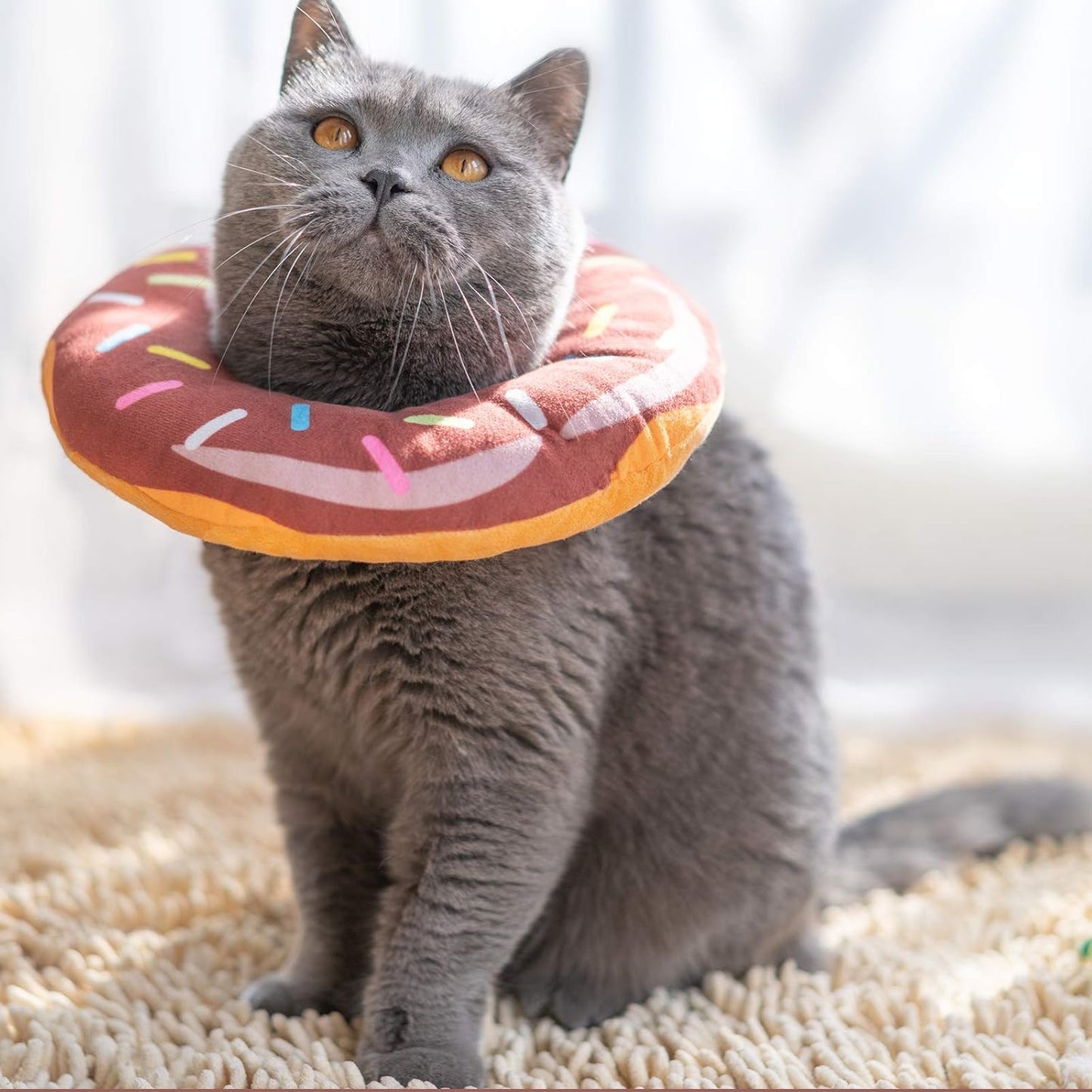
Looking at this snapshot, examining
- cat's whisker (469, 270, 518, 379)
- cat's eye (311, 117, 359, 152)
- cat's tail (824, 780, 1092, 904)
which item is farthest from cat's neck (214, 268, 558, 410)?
cat's tail (824, 780, 1092, 904)

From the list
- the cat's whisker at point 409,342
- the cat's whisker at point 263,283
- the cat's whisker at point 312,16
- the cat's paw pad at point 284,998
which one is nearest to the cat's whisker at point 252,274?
the cat's whisker at point 263,283

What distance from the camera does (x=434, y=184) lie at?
89 cm

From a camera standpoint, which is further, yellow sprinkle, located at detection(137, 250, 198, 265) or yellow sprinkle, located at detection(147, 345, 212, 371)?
yellow sprinkle, located at detection(137, 250, 198, 265)

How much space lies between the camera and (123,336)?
3.02 feet

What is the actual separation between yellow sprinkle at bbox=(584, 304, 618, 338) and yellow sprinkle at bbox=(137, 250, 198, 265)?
39cm

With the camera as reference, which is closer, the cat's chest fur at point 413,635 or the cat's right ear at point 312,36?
the cat's chest fur at point 413,635

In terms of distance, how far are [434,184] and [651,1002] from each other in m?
0.71

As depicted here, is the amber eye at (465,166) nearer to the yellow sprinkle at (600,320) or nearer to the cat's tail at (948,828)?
the yellow sprinkle at (600,320)

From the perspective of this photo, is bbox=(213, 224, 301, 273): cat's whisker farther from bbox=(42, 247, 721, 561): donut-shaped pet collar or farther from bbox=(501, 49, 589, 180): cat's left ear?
bbox=(501, 49, 589, 180): cat's left ear

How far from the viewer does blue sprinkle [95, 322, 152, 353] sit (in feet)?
2.96

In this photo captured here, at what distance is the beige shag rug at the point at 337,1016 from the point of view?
90cm

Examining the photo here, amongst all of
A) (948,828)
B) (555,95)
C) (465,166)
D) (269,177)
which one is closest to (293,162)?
(269,177)

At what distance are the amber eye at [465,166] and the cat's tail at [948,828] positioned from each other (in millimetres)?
801

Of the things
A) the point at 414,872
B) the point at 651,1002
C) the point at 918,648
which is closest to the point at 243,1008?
the point at 414,872
